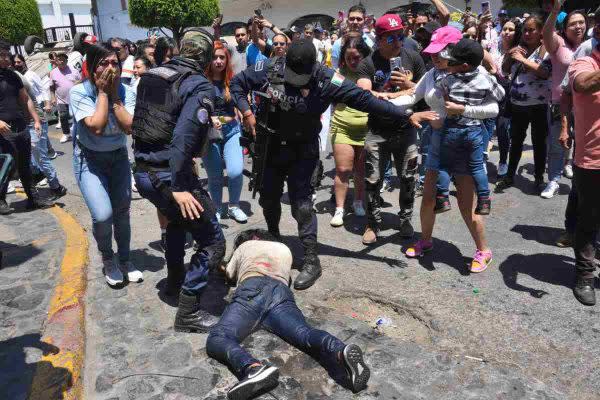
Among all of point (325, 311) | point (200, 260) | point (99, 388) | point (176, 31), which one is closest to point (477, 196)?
point (325, 311)

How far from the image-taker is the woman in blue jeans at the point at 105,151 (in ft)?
12.1

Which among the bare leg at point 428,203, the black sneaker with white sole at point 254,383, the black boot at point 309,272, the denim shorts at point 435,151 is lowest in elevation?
the black boot at point 309,272

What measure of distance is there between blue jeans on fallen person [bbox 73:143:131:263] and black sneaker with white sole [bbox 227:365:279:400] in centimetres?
192

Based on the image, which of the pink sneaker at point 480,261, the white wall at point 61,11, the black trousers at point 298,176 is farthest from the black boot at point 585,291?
the white wall at point 61,11

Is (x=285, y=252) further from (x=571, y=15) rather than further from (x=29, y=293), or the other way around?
(x=571, y=15)

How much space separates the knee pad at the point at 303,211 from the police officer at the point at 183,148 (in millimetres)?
988

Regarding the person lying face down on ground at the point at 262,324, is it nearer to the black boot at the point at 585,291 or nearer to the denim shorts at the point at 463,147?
the denim shorts at the point at 463,147

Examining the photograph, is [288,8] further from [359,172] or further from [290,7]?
[359,172]

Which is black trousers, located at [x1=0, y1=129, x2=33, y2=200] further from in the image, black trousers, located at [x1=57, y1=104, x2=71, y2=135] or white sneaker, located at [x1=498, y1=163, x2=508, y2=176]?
white sneaker, located at [x1=498, y1=163, x2=508, y2=176]

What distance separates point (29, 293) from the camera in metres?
4.19

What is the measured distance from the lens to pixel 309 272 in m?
4.23

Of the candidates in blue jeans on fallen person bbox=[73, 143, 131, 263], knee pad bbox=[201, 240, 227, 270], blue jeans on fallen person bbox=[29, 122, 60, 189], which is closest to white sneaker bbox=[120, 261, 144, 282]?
blue jeans on fallen person bbox=[73, 143, 131, 263]

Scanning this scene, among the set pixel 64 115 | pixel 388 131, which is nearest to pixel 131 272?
pixel 388 131

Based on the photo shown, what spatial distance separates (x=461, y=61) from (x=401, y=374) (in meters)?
2.31
